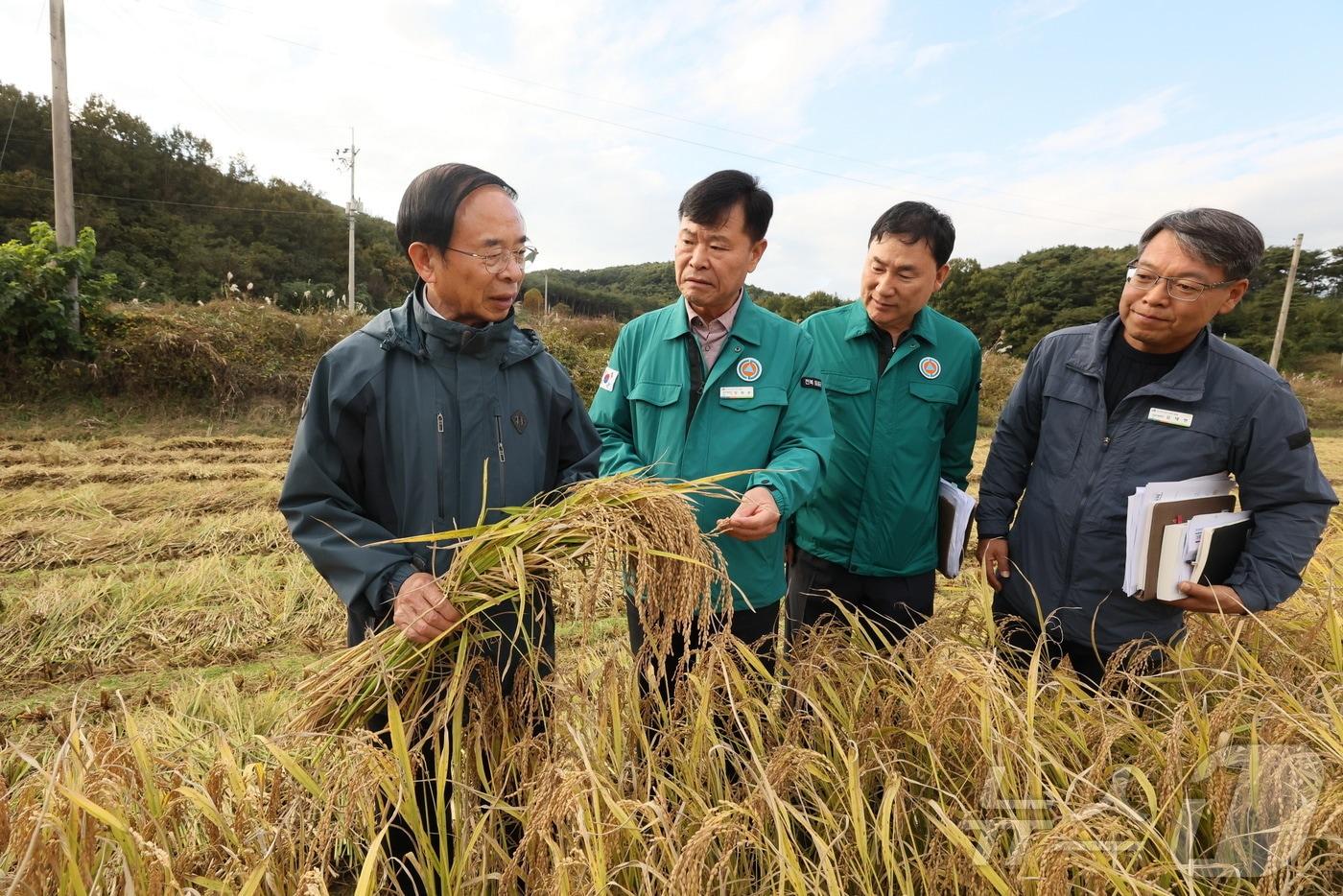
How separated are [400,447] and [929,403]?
1.76 m

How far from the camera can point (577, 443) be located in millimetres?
1862

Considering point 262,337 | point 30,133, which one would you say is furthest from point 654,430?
point 30,133

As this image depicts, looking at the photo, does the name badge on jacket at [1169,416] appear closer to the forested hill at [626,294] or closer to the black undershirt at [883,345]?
the black undershirt at [883,345]

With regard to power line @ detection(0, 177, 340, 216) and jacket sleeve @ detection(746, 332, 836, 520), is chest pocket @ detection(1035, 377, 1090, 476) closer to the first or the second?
jacket sleeve @ detection(746, 332, 836, 520)

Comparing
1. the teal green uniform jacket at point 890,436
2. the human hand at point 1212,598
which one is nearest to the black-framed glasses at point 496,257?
the teal green uniform jacket at point 890,436

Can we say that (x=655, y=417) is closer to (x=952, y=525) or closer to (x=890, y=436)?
(x=890, y=436)

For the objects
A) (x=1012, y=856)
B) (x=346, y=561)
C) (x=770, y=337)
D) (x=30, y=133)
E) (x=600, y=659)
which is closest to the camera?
(x=1012, y=856)

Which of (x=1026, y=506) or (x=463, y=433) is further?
(x=1026, y=506)

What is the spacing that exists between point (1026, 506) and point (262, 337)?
38.0 feet

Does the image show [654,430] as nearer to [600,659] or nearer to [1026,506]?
[600,659]

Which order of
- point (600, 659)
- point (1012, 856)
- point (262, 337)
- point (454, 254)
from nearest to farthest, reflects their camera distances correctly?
point (1012, 856)
point (454, 254)
point (600, 659)
point (262, 337)

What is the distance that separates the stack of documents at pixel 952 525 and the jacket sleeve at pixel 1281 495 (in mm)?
743

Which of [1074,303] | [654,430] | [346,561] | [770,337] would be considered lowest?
[346,561]

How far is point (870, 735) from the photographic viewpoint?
1666mm
